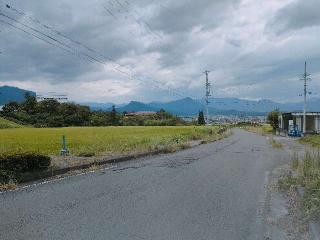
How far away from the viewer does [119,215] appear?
8.68m

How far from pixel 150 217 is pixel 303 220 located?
105 inches

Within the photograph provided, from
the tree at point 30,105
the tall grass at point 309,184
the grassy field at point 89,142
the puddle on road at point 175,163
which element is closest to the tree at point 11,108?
the tree at point 30,105

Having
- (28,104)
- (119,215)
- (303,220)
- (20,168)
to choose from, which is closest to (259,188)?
(303,220)

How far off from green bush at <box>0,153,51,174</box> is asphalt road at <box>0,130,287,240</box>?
1375 mm

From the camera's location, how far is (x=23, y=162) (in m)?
14.4

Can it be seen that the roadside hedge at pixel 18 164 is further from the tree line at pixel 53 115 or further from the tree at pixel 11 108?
the tree at pixel 11 108

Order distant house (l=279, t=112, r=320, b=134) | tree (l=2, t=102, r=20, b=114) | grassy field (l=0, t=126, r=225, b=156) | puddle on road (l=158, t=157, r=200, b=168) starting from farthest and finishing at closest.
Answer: tree (l=2, t=102, r=20, b=114) < distant house (l=279, t=112, r=320, b=134) < grassy field (l=0, t=126, r=225, b=156) < puddle on road (l=158, t=157, r=200, b=168)

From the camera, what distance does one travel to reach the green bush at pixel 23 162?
45.4ft

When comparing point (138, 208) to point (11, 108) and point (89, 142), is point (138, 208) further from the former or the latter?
point (11, 108)

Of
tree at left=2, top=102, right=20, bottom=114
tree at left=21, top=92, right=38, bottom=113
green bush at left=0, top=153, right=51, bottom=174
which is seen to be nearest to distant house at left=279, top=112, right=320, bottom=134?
green bush at left=0, top=153, right=51, bottom=174

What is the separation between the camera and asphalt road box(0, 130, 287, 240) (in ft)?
24.4

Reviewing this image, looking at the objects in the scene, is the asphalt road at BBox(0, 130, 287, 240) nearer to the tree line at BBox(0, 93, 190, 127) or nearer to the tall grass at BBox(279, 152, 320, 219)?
the tall grass at BBox(279, 152, 320, 219)

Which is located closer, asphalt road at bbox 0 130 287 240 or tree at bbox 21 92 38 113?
asphalt road at bbox 0 130 287 240

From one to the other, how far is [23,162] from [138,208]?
627cm
